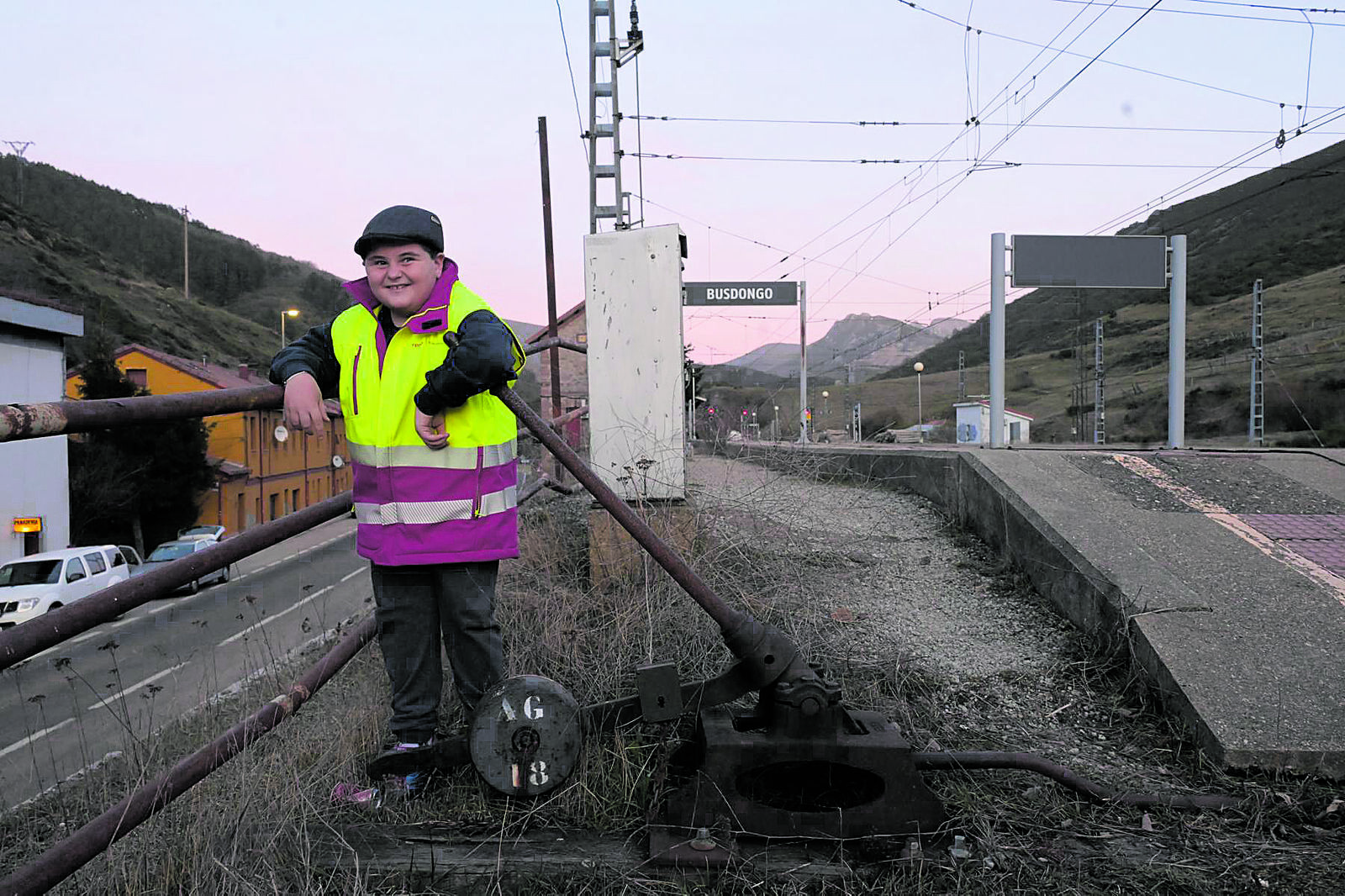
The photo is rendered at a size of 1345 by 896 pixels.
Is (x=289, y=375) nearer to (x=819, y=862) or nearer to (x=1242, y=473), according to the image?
(x=819, y=862)

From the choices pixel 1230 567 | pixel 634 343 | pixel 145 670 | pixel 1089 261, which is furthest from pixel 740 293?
pixel 1230 567

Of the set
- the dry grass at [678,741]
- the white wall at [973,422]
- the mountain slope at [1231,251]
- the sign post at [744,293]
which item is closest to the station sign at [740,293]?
the sign post at [744,293]

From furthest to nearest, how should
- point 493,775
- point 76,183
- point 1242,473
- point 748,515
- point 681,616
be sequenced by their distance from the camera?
point 76,183
point 1242,473
point 748,515
point 681,616
point 493,775

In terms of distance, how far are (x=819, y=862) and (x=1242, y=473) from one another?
4257mm

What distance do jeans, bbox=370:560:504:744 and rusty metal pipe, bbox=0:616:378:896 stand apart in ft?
0.73

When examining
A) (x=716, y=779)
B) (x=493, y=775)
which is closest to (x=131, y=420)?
(x=493, y=775)

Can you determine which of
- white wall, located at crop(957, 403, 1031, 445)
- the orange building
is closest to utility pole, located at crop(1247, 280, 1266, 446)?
white wall, located at crop(957, 403, 1031, 445)

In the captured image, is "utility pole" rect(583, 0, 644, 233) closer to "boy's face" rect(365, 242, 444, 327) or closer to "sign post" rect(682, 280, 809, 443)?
"sign post" rect(682, 280, 809, 443)

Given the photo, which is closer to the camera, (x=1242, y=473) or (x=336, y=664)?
(x=336, y=664)

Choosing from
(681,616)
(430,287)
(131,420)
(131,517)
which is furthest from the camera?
(131,517)

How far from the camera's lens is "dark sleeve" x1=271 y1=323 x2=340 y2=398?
233 centimetres

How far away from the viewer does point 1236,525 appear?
4.34 m

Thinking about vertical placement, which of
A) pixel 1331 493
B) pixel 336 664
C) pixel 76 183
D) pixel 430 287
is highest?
pixel 76 183

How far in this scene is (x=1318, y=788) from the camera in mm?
2535
